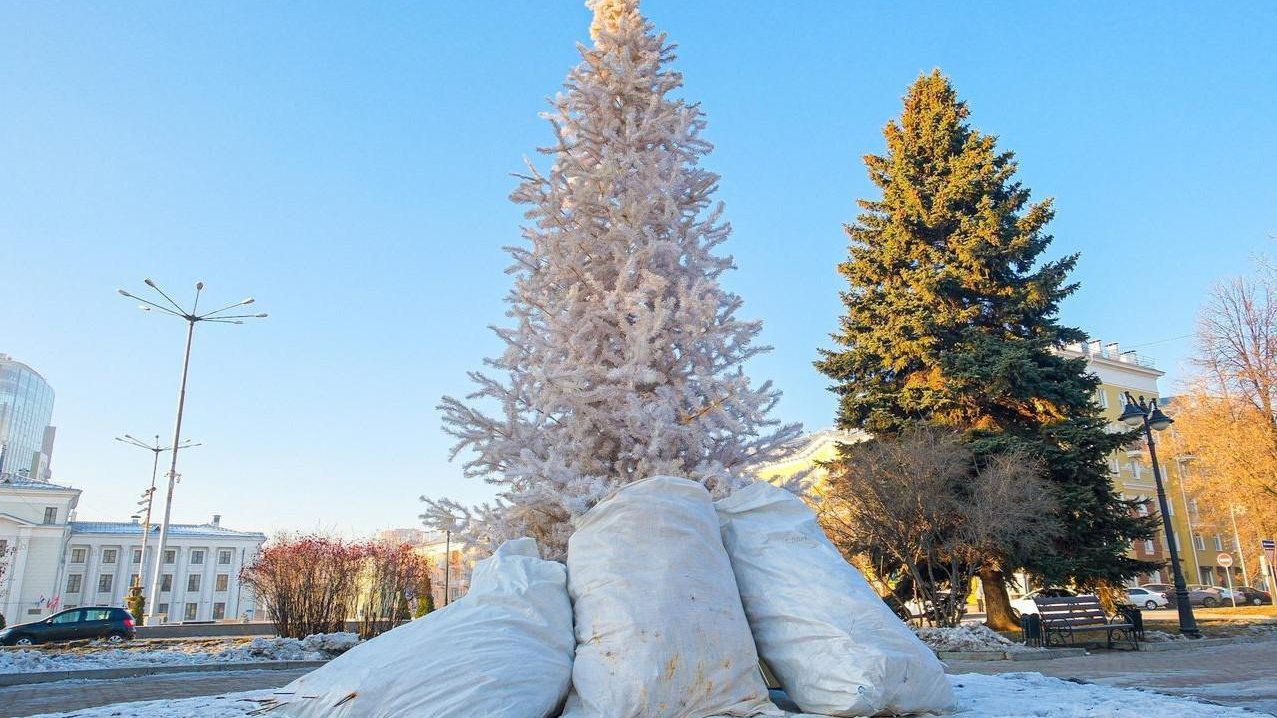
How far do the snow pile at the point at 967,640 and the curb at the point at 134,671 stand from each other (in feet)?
28.1

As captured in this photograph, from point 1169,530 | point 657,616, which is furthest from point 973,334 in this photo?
point 657,616

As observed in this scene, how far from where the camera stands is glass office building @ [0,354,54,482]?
292 ft

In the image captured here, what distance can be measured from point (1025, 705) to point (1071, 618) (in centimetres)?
1061

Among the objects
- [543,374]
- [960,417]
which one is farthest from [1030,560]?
[543,374]

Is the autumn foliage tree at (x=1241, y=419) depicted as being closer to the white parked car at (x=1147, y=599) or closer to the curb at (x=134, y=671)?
the white parked car at (x=1147, y=599)

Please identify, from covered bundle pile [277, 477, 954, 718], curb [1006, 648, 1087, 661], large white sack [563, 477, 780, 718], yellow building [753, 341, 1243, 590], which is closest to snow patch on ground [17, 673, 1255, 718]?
covered bundle pile [277, 477, 954, 718]

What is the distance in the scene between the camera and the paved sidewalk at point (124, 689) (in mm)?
5732

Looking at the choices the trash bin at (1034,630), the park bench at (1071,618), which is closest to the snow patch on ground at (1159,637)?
the park bench at (1071,618)

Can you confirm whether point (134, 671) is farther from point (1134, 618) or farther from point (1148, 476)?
point (1148, 476)

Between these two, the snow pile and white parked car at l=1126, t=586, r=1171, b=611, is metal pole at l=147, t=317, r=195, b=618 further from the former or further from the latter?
white parked car at l=1126, t=586, r=1171, b=611

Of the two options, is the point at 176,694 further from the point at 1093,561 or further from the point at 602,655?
the point at 1093,561

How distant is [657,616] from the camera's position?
3.08 meters

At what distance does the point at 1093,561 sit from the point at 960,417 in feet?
11.9

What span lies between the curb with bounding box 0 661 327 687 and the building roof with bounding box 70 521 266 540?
56.9 m
